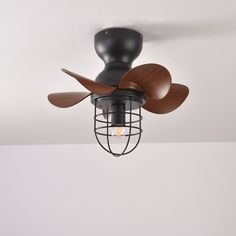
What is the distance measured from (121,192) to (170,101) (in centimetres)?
189

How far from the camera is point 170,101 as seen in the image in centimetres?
153

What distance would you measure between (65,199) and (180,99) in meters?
2.08

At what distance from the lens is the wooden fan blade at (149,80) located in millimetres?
1248

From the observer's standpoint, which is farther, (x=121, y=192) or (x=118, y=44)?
(x=121, y=192)

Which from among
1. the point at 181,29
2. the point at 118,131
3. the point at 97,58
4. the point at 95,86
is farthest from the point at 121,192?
the point at 95,86

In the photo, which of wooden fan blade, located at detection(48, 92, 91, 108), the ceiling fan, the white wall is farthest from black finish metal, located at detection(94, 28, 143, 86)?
the white wall

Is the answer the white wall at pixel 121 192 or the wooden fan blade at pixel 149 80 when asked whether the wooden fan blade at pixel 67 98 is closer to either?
the wooden fan blade at pixel 149 80

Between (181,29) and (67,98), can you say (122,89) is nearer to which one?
(67,98)

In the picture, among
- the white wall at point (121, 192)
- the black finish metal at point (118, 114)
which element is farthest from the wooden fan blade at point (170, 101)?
the white wall at point (121, 192)

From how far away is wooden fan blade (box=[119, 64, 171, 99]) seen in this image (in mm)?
1248
